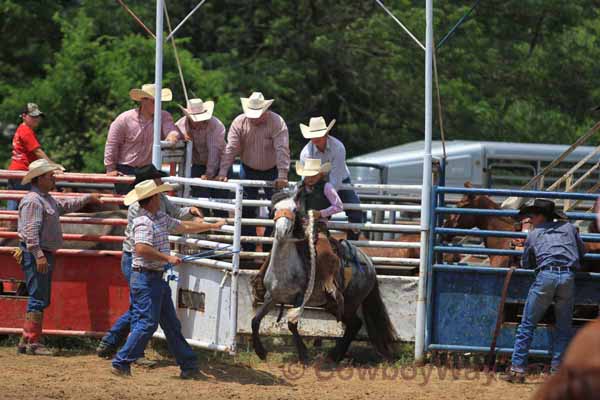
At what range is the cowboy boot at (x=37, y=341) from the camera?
9719 mm

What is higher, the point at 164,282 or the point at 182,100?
the point at 182,100

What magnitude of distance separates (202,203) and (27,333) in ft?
6.40

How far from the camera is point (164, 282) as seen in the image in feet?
29.2

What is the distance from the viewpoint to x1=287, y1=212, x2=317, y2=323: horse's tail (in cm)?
955

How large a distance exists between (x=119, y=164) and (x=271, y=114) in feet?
5.28

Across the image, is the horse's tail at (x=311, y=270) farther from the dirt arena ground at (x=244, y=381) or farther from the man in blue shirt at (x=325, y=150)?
the man in blue shirt at (x=325, y=150)

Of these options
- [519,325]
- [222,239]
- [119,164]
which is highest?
[119,164]

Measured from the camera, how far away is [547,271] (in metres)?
9.16

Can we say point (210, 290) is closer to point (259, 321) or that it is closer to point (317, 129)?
point (259, 321)

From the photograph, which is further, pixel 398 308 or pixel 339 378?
pixel 398 308

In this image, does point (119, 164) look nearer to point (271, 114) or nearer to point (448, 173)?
point (271, 114)

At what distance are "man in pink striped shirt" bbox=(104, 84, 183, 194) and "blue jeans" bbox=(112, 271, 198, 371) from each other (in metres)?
2.24

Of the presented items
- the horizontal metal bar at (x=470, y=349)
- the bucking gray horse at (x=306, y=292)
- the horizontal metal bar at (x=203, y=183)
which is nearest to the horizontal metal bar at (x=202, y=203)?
the horizontal metal bar at (x=203, y=183)

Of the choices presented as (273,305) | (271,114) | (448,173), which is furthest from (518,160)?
(273,305)
